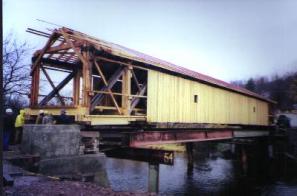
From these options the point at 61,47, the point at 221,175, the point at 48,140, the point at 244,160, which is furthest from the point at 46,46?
the point at 244,160

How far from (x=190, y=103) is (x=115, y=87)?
4.23 metres

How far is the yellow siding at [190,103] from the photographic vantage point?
684 inches

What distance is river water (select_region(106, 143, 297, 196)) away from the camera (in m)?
22.2

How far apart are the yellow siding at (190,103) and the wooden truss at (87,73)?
1.89 ft

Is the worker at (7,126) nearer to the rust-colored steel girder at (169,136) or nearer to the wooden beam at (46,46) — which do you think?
the wooden beam at (46,46)

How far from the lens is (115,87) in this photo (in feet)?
62.4

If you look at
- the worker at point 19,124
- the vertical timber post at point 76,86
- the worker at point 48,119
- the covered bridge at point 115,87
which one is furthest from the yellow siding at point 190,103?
the worker at point 19,124

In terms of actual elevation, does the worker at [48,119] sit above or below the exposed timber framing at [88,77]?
below

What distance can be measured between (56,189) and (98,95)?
681 centimetres

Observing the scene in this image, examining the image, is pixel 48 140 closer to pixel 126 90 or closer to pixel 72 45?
pixel 72 45

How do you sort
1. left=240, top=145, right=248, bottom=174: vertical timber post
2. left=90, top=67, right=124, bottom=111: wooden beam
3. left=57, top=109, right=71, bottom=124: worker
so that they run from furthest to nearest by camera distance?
left=240, top=145, right=248, bottom=174: vertical timber post, left=90, top=67, right=124, bottom=111: wooden beam, left=57, top=109, right=71, bottom=124: worker

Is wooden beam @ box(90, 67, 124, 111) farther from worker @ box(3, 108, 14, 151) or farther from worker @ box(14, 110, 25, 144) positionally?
worker @ box(3, 108, 14, 151)

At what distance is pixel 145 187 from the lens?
69.8 ft

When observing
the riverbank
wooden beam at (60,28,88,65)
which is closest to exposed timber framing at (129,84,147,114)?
wooden beam at (60,28,88,65)
